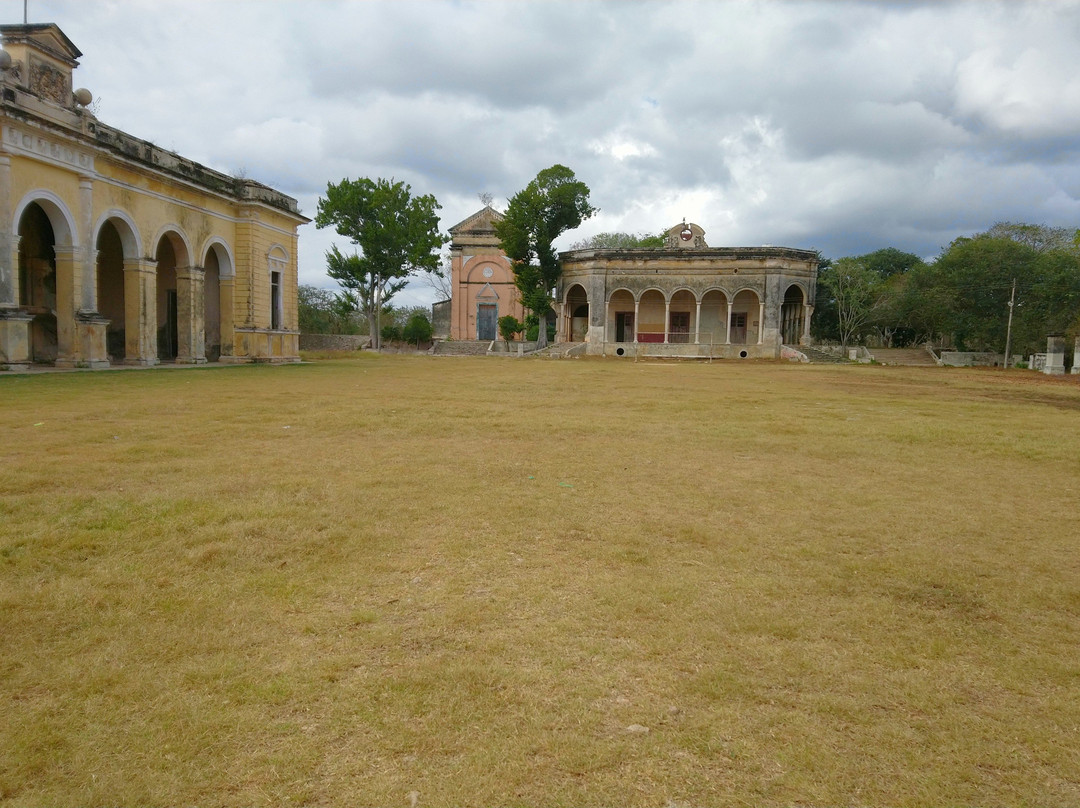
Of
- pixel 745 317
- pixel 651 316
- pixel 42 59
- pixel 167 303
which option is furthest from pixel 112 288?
pixel 745 317

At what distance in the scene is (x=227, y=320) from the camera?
74.1ft

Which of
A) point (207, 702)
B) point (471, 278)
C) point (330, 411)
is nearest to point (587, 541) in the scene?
point (207, 702)

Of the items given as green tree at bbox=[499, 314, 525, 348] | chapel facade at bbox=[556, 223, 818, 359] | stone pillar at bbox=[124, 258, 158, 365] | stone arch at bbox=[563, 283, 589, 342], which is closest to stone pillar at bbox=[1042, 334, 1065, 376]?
chapel facade at bbox=[556, 223, 818, 359]

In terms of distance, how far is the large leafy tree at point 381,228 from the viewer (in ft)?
120

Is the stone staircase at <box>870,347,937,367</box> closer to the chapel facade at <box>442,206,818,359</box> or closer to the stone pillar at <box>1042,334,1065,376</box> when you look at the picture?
the chapel facade at <box>442,206,818,359</box>

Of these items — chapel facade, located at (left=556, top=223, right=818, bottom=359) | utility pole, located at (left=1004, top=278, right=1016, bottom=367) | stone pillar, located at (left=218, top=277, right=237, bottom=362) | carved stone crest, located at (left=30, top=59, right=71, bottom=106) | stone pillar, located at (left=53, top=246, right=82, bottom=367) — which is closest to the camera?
carved stone crest, located at (left=30, top=59, right=71, bottom=106)

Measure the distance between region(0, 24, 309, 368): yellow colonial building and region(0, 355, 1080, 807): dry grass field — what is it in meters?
11.1

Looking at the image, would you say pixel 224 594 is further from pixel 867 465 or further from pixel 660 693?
pixel 867 465

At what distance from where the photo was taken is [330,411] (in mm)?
9500

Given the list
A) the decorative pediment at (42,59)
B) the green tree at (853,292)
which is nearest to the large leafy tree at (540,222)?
the green tree at (853,292)

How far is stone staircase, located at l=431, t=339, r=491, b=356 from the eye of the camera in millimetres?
38506

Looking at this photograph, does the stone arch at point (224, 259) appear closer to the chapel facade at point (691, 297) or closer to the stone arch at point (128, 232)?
the stone arch at point (128, 232)

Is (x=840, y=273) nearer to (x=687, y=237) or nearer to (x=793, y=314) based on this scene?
(x=793, y=314)

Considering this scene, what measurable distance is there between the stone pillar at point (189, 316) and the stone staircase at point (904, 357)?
3050 centimetres
